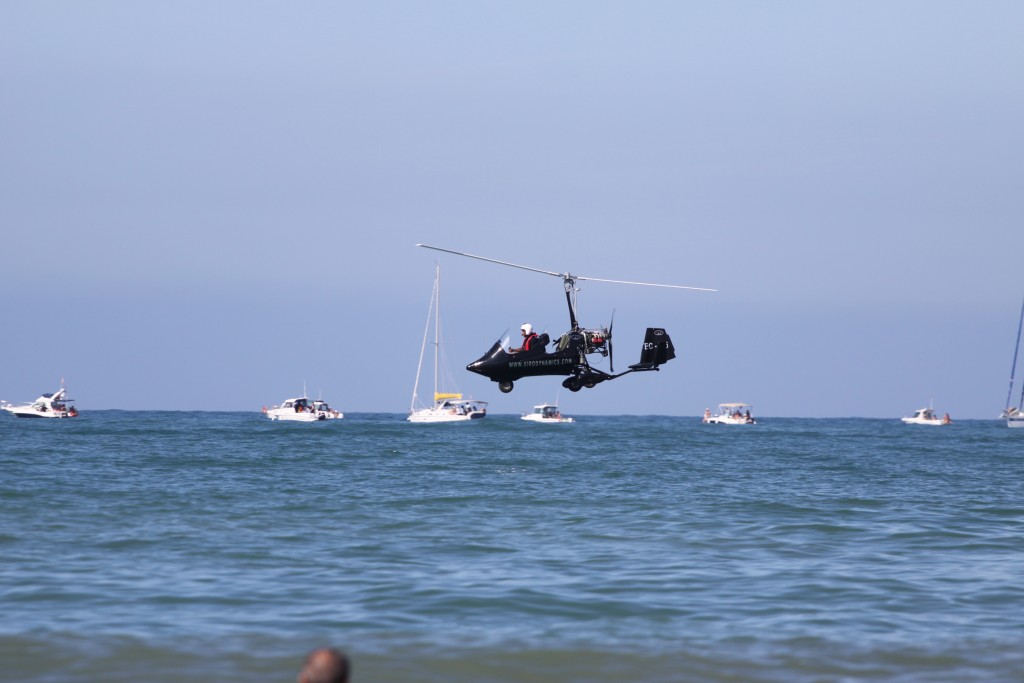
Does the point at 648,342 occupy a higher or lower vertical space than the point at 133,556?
higher

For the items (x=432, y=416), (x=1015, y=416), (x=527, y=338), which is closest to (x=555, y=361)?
(x=527, y=338)

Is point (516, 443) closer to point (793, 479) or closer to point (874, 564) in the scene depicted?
point (793, 479)

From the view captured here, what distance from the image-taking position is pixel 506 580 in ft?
73.0

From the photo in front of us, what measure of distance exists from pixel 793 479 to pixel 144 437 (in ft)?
184

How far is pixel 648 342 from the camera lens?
3053 cm

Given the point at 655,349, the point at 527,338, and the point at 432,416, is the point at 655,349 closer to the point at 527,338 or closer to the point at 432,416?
the point at 527,338

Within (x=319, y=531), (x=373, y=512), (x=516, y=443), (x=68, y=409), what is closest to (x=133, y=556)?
(x=319, y=531)

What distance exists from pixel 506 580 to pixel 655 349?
10281 millimetres

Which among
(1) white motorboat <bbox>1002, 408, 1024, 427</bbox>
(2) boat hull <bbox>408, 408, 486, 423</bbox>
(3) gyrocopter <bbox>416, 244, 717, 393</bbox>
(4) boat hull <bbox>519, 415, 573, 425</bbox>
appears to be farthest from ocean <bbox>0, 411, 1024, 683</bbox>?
(1) white motorboat <bbox>1002, 408, 1024, 427</bbox>

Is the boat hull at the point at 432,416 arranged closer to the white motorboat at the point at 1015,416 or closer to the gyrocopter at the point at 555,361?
the white motorboat at the point at 1015,416

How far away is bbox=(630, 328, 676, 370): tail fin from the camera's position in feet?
99.7

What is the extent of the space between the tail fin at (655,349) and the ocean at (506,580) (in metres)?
4.59

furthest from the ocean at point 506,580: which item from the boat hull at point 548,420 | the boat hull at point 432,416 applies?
the boat hull at point 548,420

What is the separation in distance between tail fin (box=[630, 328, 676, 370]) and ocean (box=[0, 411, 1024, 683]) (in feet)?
15.1
